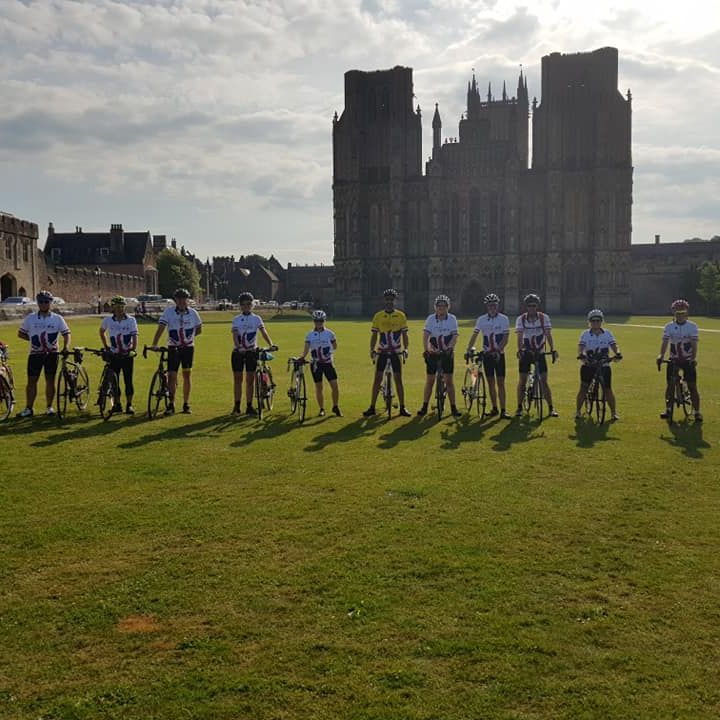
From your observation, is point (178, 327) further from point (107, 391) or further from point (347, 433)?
point (347, 433)

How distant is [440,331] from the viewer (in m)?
12.6

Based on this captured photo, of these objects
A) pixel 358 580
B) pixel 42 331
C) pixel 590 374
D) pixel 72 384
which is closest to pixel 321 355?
pixel 72 384

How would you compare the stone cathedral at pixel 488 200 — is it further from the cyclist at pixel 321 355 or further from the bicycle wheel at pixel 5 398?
the bicycle wheel at pixel 5 398

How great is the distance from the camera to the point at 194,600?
511 centimetres

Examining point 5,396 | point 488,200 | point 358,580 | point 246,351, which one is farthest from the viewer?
point 488,200

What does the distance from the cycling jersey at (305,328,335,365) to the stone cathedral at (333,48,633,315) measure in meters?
69.0

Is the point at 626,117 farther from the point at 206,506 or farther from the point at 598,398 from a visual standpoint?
the point at 206,506

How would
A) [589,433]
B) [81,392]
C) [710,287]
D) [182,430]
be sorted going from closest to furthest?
[589,433] < [182,430] < [81,392] < [710,287]

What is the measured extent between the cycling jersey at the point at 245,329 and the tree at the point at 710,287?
68.1m

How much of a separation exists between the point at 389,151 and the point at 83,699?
83.5 m

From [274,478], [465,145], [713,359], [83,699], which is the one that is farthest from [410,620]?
[465,145]

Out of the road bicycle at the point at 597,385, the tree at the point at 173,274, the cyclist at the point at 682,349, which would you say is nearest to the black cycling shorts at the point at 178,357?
the road bicycle at the point at 597,385

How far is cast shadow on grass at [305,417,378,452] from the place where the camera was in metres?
10.3

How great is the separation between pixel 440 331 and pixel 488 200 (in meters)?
71.9
